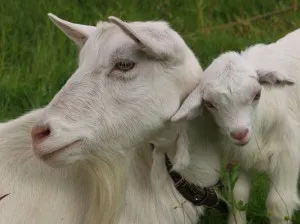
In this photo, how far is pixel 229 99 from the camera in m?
2.65

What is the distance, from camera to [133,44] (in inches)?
104

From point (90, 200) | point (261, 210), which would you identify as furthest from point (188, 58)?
point (261, 210)

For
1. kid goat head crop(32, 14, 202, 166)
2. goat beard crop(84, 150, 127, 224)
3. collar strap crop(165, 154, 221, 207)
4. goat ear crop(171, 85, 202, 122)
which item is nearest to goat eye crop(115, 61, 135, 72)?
kid goat head crop(32, 14, 202, 166)

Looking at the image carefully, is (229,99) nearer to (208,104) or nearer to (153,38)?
(208,104)

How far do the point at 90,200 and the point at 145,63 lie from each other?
0.65 meters

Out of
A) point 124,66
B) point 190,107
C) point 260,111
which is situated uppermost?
point 124,66

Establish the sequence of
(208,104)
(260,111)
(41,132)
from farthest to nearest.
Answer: (260,111) → (208,104) → (41,132)

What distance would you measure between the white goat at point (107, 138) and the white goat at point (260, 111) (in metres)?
0.12

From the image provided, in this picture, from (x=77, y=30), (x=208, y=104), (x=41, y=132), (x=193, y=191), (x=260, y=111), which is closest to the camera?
(x=41, y=132)

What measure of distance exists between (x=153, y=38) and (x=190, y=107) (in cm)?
27

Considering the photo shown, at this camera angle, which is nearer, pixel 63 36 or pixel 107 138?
pixel 107 138

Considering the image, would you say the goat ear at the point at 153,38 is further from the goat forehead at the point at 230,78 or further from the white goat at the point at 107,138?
the goat forehead at the point at 230,78

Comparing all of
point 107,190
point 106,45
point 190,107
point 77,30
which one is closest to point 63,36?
point 77,30

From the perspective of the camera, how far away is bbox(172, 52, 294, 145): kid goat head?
8.67 feet
